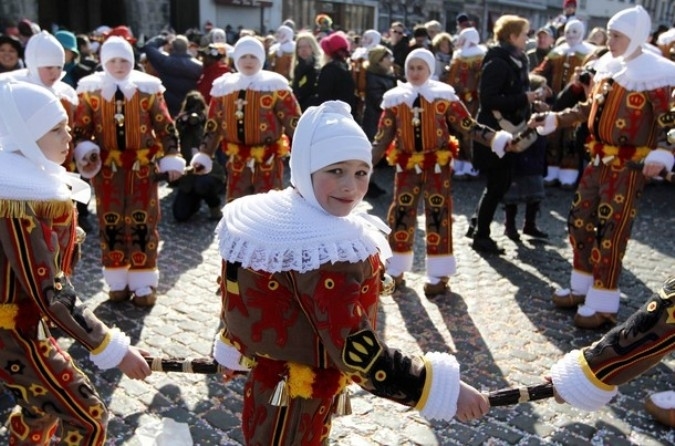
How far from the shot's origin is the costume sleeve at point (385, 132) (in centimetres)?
532

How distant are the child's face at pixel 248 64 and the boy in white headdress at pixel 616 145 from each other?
2.25 metres

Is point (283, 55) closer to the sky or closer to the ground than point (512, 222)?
closer to the sky

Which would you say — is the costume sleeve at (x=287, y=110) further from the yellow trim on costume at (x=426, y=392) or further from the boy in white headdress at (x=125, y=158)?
the yellow trim on costume at (x=426, y=392)

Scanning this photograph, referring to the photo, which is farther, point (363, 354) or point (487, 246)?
point (487, 246)

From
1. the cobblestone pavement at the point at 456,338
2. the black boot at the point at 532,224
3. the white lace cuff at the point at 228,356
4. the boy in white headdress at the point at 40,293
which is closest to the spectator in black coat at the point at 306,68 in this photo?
the cobblestone pavement at the point at 456,338

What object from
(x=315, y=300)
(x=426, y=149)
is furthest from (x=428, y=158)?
(x=315, y=300)

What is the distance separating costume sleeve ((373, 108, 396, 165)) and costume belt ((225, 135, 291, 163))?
2.45 ft

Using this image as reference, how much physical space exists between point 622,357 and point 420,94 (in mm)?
3266

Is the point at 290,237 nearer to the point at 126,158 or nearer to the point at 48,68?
the point at 126,158

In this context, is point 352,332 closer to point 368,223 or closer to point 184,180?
point 368,223

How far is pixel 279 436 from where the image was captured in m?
2.20

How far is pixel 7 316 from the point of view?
8.11ft

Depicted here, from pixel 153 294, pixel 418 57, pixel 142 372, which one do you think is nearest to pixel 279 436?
pixel 142 372

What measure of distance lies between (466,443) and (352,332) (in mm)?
1824
